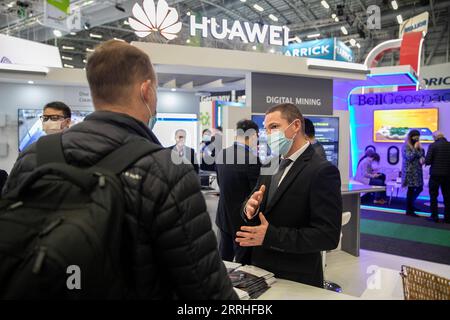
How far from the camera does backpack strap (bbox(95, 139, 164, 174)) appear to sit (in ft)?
2.94

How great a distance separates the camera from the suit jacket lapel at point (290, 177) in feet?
6.45

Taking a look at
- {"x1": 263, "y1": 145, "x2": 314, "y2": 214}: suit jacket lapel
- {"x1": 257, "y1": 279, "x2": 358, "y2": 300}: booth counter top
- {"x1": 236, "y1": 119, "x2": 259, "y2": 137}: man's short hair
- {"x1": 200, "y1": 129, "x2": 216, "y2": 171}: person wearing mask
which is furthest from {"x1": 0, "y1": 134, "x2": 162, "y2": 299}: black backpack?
{"x1": 200, "y1": 129, "x2": 216, "y2": 171}: person wearing mask


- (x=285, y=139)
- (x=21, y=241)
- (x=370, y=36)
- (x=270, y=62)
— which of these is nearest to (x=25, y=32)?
(x=270, y=62)

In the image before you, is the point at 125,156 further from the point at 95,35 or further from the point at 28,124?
the point at 95,35

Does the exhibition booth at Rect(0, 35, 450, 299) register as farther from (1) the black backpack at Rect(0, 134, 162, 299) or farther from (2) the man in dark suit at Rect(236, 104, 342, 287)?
(1) the black backpack at Rect(0, 134, 162, 299)

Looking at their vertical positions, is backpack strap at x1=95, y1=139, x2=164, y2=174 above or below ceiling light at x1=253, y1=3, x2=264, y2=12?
below

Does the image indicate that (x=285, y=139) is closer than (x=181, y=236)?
No

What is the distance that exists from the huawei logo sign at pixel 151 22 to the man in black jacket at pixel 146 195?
13.6 feet

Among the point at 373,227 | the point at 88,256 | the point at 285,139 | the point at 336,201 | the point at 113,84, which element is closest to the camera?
the point at 88,256

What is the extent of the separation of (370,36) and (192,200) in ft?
57.7

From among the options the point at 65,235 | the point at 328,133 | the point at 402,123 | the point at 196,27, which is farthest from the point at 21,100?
the point at 402,123

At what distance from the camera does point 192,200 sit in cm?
96

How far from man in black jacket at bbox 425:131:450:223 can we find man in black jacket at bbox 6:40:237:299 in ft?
24.9

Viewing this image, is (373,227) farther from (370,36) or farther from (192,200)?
(370,36)
